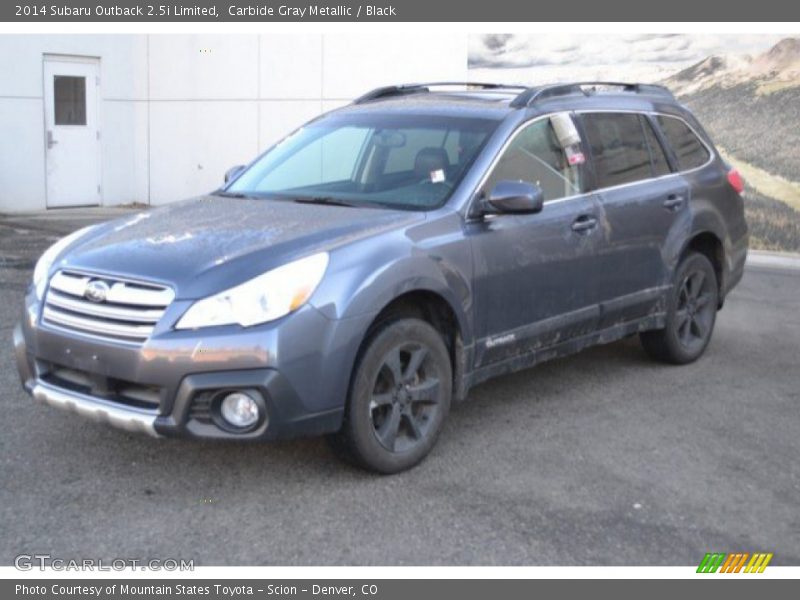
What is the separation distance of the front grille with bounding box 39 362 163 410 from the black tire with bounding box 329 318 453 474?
844 millimetres

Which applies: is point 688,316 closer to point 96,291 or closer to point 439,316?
point 439,316

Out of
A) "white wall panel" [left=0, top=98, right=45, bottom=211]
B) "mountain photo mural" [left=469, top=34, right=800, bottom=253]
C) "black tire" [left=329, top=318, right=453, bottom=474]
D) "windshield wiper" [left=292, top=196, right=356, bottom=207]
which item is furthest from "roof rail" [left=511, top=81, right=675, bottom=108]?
"white wall panel" [left=0, top=98, right=45, bottom=211]

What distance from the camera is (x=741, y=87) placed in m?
12.2

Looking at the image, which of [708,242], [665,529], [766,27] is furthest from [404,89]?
[766,27]

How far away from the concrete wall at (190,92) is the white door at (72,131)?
0.14 metres

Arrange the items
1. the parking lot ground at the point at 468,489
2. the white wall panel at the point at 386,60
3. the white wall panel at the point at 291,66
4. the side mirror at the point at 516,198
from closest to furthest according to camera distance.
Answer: the parking lot ground at the point at 468,489
the side mirror at the point at 516,198
the white wall panel at the point at 386,60
the white wall panel at the point at 291,66

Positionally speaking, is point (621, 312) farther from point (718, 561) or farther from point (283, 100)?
point (283, 100)

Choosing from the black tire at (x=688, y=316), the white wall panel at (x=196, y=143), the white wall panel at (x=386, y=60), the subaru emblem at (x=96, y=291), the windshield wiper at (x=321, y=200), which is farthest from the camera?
the white wall panel at (x=196, y=143)

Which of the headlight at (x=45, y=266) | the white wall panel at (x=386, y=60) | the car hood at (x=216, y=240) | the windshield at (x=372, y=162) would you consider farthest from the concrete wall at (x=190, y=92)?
the headlight at (x=45, y=266)

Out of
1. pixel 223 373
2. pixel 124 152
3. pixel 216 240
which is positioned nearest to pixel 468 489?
pixel 223 373

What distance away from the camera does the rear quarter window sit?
7.20 m

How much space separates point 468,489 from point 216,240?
164 centimetres

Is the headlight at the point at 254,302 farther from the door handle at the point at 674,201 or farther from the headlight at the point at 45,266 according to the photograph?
the door handle at the point at 674,201

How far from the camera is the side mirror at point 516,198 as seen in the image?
5340 mm
